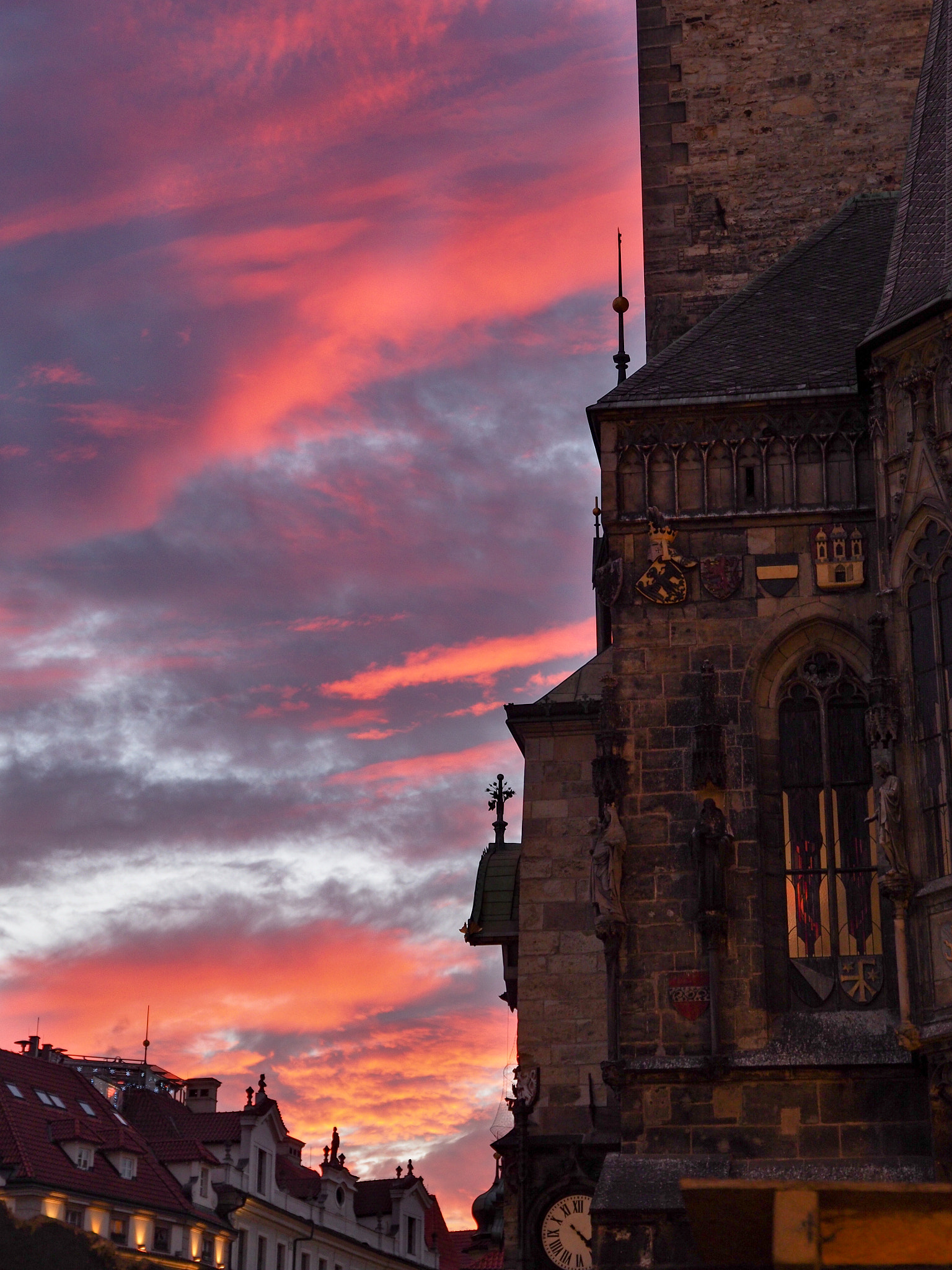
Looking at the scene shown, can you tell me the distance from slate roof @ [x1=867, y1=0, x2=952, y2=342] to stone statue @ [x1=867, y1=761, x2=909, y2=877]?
16.2 ft

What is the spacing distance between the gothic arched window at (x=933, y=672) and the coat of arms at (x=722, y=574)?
2.03m

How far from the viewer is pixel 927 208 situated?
21844mm

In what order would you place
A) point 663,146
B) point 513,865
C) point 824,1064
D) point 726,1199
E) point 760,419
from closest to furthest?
point 726,1199
point 824,1064
point 760,419
point 663,146
point 513,865

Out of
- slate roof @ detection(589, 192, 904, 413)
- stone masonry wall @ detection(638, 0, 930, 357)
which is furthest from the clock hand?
stone masonry wall @ detection(638, 0, 930, 357)

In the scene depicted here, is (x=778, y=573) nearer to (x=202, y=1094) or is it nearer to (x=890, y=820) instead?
(x=890, y=820)

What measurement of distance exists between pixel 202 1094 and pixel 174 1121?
20.1 feet

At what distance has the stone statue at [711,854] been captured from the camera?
1958cm

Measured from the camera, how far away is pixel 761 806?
20.3 meters

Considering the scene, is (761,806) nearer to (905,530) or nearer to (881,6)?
(905,530)

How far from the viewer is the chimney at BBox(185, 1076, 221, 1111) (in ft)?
212

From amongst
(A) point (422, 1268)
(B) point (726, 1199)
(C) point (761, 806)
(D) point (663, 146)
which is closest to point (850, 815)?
(C) point (761, 806)

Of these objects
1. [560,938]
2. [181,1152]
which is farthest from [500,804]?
[181,1152]

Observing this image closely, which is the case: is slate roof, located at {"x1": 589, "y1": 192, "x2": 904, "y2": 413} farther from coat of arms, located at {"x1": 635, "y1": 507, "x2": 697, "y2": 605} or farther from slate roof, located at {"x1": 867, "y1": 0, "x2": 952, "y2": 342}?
coat of arms, located at {"x1": 635, "y1": 507, "x2": 697, "y2": 605}

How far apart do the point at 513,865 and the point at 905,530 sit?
11.3 metres
